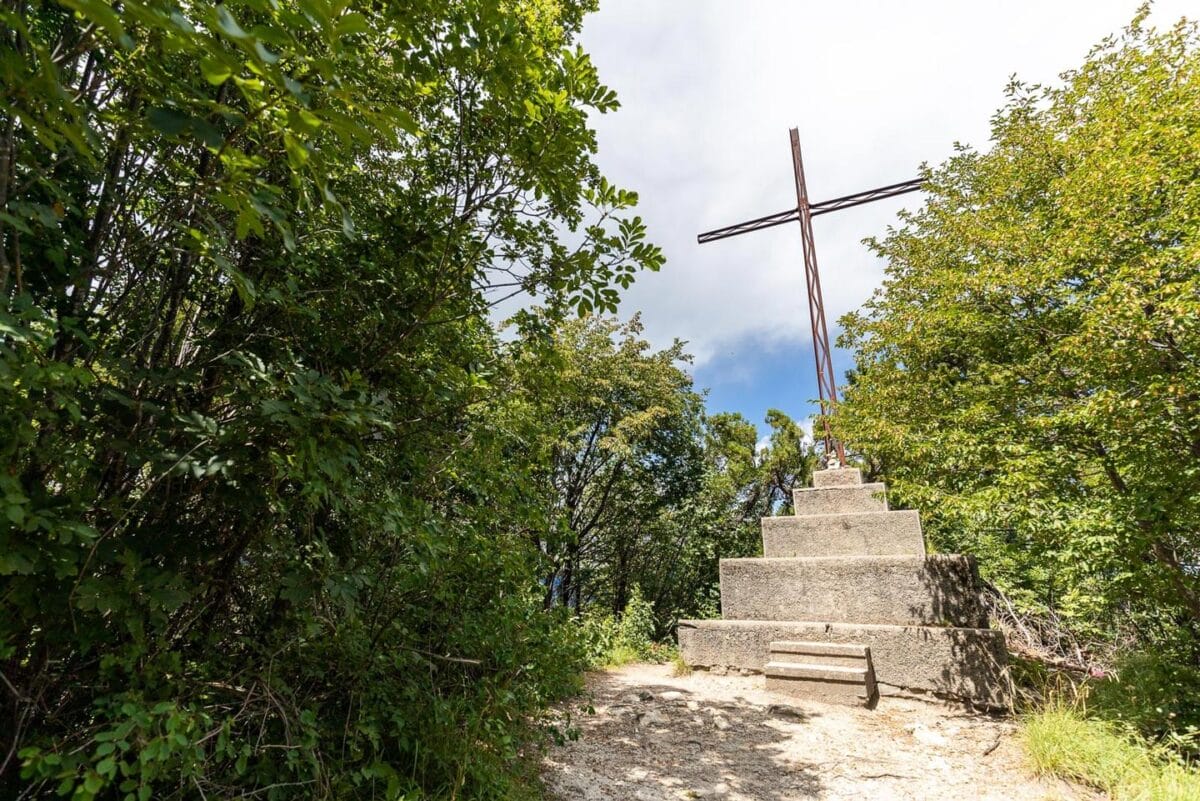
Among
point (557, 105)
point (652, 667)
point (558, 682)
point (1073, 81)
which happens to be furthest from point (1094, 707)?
point (557, 105)

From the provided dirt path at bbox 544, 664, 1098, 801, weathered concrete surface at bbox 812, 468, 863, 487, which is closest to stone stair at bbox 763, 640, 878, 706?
dirt path at bbox 544, 664, 1098, 801

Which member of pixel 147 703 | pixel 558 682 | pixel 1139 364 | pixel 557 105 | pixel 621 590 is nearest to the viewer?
pixel 147 703

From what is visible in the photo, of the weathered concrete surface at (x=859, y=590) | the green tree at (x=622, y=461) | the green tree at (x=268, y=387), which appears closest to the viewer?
the green tree at (x=268, y=387)

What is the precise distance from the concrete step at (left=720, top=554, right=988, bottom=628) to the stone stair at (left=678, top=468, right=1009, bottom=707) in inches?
0.4

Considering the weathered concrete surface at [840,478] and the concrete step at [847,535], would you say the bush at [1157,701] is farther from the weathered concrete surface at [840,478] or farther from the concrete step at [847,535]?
the weathered concrete surface at [840,478]

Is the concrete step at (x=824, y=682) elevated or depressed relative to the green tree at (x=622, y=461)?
depressed

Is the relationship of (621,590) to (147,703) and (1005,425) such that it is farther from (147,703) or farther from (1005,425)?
(147,703)

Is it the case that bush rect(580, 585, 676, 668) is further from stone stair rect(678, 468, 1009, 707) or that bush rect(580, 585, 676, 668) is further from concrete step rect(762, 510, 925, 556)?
concrete step rect(762, 510, 925, 556)

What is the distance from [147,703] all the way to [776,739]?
14.2 ft

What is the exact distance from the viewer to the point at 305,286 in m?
2.00

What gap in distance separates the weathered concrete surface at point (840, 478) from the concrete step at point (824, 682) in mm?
2398

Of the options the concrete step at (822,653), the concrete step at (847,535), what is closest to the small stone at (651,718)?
the concrete step at (822,653)

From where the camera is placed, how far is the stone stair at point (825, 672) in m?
4.91

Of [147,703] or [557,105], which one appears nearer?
[147,703]
